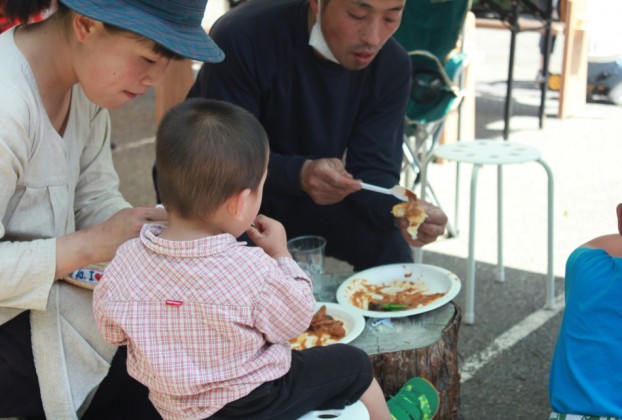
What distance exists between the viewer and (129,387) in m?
2.10

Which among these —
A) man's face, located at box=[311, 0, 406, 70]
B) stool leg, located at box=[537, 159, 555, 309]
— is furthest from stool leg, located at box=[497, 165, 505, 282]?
man's face, located at box=[311, 0, 406, 70]

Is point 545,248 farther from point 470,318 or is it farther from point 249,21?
point 249,21

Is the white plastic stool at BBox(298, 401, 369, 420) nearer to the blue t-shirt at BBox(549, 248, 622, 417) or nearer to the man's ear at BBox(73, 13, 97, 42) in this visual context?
the blue t-shirt at BBox(549, 248, 622, 417)

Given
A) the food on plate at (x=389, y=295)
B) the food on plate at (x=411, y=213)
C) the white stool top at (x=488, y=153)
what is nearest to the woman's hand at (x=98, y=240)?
the food on plate at (x=389, y=295)

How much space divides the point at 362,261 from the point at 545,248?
1687 mm

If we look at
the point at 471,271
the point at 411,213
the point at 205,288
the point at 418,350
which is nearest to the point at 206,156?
the point at 205,288

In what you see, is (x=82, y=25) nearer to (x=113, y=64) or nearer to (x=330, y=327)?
(x=113, y=64)

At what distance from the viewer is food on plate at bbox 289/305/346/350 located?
87.4 inches

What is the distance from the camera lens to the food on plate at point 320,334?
7.29ft

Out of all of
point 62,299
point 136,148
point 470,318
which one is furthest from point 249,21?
point 136,148

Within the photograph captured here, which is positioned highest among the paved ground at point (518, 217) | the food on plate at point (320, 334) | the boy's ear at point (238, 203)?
the boy's ear at point (238, 203)

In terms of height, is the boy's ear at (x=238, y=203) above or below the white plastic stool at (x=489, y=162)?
above

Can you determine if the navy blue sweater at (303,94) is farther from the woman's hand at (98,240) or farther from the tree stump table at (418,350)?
the woman's hand at (98,240)

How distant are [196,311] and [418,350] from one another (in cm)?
79
